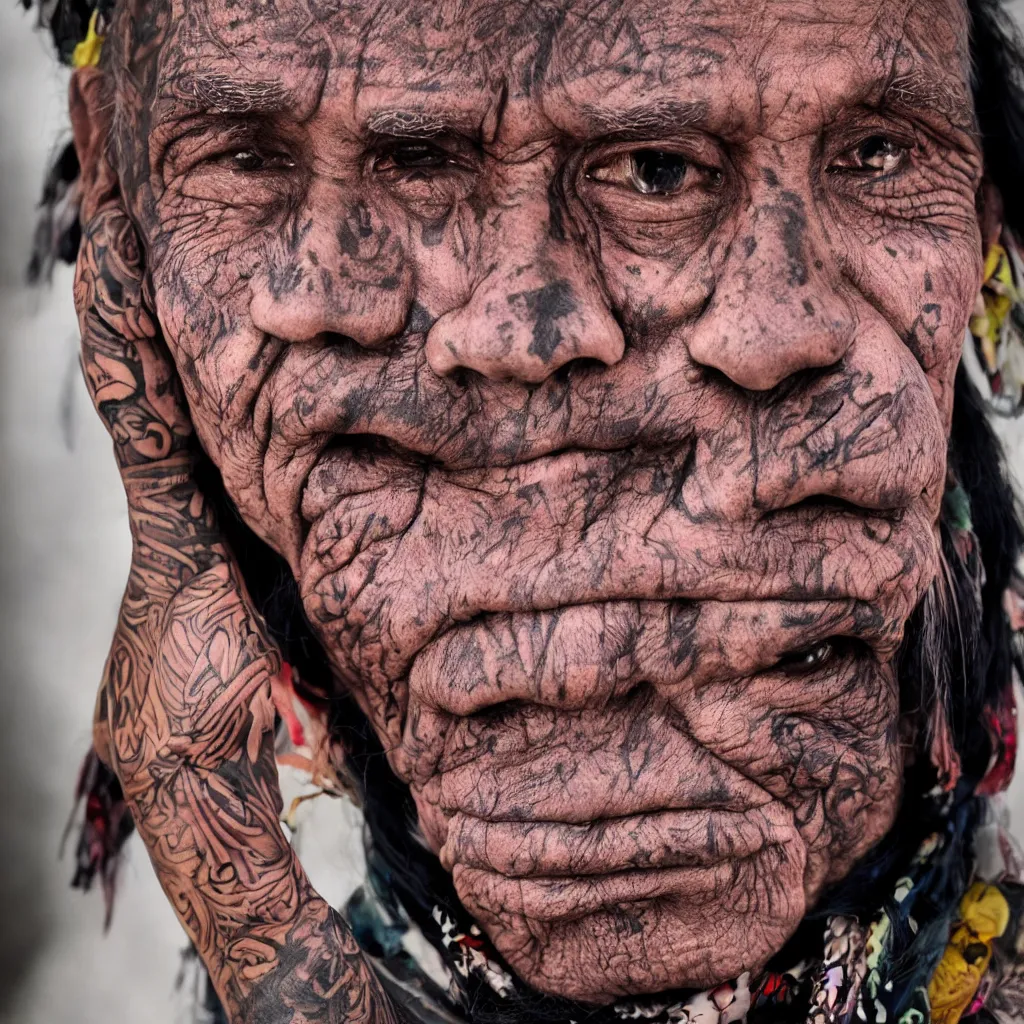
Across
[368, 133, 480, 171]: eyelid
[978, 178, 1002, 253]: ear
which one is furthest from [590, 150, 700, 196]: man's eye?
[978, 178, 1002, 253]: ear

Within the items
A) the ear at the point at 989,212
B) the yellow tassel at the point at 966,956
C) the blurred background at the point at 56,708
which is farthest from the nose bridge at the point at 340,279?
the blurred background at the point at 56,708

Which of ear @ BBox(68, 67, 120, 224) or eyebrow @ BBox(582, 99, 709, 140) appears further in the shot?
ear @ BBox(68, 67, 120, 224)

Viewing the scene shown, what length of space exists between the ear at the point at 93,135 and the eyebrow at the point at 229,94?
216 millimetres

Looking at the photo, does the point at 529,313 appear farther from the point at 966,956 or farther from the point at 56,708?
the point at 56,708

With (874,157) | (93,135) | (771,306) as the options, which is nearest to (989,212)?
(874,157)

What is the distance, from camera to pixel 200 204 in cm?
151

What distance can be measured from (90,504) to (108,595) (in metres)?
0.15

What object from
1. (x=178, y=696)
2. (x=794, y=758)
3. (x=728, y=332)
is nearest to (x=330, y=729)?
(x=178, y=696)

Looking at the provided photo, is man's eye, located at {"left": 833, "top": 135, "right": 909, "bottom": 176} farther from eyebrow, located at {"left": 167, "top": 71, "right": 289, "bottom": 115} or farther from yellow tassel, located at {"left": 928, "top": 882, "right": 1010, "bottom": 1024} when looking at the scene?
yellow tassel, located at {"left": 928, "top": 882, "right": 1010, "bottom": 1024}

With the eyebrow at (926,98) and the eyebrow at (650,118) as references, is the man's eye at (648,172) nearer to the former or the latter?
the eyebrow at (650,118)

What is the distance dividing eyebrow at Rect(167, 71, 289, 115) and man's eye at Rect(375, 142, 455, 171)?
0.34ft

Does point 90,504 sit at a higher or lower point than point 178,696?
lower

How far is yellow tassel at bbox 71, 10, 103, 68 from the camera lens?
5.53ft

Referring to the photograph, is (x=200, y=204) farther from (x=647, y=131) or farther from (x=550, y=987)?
(x=550, y=987)
